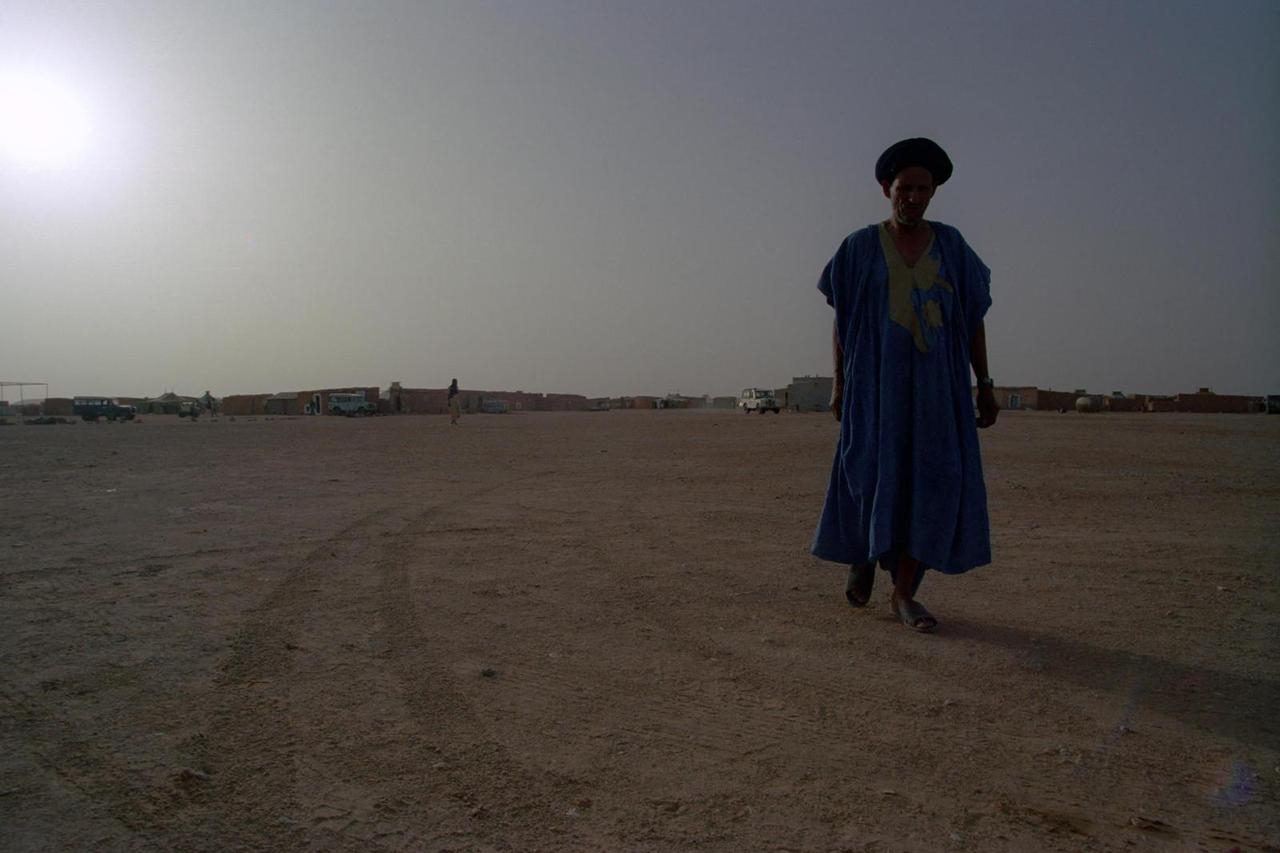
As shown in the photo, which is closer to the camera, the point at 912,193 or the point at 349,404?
the point at 912,193

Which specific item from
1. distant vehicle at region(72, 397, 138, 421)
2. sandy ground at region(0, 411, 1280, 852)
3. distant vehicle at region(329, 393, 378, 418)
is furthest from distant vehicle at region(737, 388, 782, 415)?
sandy ground at region(0, 411, 1280, 852)

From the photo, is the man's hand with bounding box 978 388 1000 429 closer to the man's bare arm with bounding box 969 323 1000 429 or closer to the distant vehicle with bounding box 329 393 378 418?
the man's bare arm with bounding box 969 323 1000 429

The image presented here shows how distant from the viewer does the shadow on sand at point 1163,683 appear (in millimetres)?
2244

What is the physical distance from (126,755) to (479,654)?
1.12m

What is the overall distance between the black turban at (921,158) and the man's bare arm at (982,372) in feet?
2.36

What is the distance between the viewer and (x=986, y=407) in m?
3.63

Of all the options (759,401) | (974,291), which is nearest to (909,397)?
(974,291)

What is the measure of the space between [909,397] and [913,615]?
3.08ft

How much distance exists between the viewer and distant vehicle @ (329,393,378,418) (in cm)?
5747

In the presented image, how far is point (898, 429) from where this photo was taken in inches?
132

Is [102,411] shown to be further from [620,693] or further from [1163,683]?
[1163,683]

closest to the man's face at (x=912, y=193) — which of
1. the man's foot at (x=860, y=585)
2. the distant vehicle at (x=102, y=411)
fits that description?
the man's foot at (x=860, y=585)

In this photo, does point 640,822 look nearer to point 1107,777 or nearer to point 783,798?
point 783,798

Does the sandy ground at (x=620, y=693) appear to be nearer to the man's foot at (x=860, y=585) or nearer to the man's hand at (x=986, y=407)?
the man's foot at (x=860, y=585)
